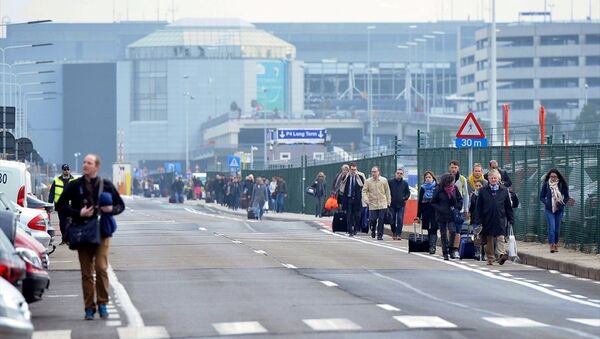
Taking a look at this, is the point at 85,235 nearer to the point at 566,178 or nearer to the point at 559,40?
the point at 566,178

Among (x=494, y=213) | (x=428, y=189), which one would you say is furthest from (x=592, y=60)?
(x=494, y=213)

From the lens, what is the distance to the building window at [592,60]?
7259 inches

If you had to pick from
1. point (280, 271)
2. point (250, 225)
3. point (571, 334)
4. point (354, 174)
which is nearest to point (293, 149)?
point (250, 225)

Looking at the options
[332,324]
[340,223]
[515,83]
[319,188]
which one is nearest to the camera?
[332,324]

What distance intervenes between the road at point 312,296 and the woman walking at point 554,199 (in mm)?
1604

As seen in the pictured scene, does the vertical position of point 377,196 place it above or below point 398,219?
above

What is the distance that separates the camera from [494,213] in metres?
30.9

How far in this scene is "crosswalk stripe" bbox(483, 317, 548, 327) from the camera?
61.1 feet

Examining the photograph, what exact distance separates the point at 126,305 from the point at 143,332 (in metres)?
3.38

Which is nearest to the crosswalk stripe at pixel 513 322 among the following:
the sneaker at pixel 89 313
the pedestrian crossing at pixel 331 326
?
the pedestrian crossing at pixel 331 326

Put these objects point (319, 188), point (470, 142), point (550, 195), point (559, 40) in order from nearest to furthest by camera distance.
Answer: point (550, 195) < point (470, 142) < point (319, 188) < point (559, 40)

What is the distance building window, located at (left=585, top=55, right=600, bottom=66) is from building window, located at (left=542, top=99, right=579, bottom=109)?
534cm

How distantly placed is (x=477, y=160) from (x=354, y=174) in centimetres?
311

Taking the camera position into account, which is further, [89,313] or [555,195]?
[555,195]
